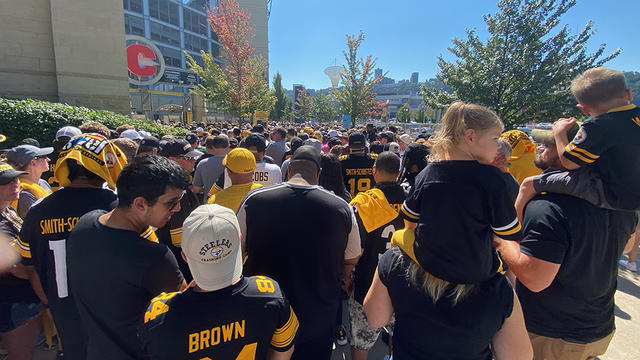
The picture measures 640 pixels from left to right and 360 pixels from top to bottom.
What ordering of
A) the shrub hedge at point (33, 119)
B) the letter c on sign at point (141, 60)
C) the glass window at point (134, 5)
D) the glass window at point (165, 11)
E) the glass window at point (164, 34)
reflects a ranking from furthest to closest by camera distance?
the glass window at point (164, 34) < the glass window at point (165, 11) < the glass window at point (134, 5) < the letter c on sign at point (141, 60) < the shrub hedge at point (33, 119)

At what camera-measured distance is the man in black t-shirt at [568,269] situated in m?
1.81

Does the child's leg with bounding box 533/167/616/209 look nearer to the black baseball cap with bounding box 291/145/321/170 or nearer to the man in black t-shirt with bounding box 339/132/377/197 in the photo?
the black baseball cap with bounding box 291/145/321/170

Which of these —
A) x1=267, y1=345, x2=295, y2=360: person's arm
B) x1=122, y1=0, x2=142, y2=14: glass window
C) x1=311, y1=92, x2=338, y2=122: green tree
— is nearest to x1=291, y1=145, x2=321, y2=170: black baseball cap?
x1=267, y1=345, x2=295, y2=360: person's arm

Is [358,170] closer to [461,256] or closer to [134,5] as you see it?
[461,256]

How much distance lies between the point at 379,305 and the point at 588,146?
174 centimetres

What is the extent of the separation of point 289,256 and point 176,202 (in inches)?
32.6

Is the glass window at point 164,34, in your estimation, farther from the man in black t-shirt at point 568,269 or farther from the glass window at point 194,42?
the man in black t-shirt at point 568,269

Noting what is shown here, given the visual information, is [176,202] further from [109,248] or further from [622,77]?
[622,77]

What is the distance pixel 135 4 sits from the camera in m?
43.8

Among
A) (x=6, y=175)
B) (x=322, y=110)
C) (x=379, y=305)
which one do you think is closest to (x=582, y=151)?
(x=379, y=305)

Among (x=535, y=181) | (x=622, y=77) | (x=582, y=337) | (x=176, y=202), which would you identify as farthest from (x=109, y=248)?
(x=622, y=77)

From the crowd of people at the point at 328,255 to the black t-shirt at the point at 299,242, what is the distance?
0.4 inches

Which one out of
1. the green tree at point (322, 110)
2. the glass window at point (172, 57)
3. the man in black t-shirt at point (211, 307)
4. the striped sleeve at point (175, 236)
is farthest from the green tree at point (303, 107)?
the man in black t-shirt at point (211, 307)

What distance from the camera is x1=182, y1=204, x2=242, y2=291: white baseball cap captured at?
4.30 feet
